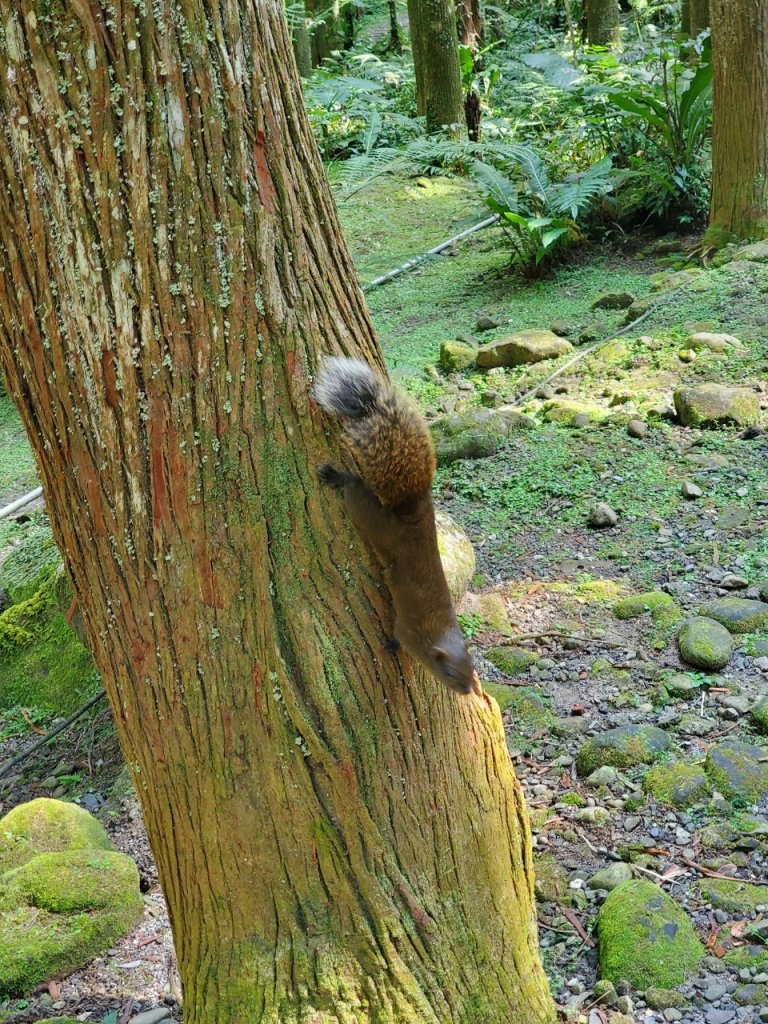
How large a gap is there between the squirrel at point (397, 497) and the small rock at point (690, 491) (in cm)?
290

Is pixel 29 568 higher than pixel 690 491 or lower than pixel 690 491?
lower

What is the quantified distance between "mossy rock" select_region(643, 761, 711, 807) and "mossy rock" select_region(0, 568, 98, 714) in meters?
3.21

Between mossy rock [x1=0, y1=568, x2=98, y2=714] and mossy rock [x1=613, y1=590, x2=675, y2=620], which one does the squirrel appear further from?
mossy rock [x1=0, y1=568, x2=98, y2=714]

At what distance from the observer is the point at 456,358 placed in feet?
25.8

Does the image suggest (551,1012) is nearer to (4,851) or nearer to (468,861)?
(468,861)

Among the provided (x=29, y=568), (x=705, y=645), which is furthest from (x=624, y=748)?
(x=29, y=568)

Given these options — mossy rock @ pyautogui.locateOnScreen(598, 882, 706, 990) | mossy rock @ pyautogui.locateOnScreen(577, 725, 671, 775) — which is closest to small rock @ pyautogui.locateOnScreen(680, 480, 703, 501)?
mossy rock @ pyautogui.locateOnScreen(577, 725, 671, 775)

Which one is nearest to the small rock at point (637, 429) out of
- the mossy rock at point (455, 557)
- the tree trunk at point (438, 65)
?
the mossy rock at point (455, 557)

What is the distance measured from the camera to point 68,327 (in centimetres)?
204

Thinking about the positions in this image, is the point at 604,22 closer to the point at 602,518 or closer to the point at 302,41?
the point at 302,41

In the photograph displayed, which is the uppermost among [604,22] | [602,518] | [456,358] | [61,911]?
[604,22]

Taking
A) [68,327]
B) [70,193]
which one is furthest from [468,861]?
[70,193]

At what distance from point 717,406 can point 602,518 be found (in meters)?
1.41

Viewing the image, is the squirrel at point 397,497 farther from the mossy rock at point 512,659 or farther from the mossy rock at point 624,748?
the mossy rock at point 512,659
